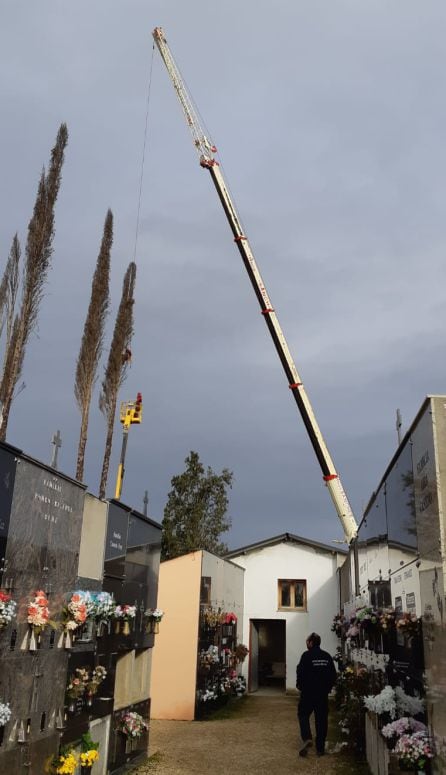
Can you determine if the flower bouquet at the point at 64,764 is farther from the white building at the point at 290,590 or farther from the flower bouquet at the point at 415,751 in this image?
the white building at the point at 290,590

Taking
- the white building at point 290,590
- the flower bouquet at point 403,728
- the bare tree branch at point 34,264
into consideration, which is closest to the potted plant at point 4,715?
the flower bouquet at point 403,728

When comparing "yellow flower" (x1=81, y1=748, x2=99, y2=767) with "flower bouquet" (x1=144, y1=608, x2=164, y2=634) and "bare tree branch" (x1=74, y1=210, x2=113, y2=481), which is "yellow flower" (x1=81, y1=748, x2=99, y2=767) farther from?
"bare tree branch" (x1=74, y1=210, x2=113, y2=481)

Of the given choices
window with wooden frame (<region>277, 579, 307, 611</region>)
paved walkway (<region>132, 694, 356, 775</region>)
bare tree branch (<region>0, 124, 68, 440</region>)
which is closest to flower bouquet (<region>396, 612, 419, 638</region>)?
paved walkway (<region>132, 694, 356, 775</region>)

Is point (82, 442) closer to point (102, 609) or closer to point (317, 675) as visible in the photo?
point (317, 675)

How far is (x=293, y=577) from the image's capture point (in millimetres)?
20750

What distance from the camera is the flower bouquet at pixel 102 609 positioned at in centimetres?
723

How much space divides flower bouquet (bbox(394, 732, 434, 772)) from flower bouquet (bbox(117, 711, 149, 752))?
4.30m

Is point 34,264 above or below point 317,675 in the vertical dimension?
above

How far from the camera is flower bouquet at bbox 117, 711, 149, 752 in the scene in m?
8.42

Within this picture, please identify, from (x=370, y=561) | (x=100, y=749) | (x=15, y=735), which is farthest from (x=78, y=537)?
(x=370, y=561)

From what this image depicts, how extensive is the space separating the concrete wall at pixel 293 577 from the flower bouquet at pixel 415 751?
15.4 metres

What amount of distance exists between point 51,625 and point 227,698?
11.6 metres

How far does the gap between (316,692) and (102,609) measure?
4375mm

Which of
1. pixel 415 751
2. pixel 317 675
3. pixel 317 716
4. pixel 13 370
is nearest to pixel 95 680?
pixel 415 751
